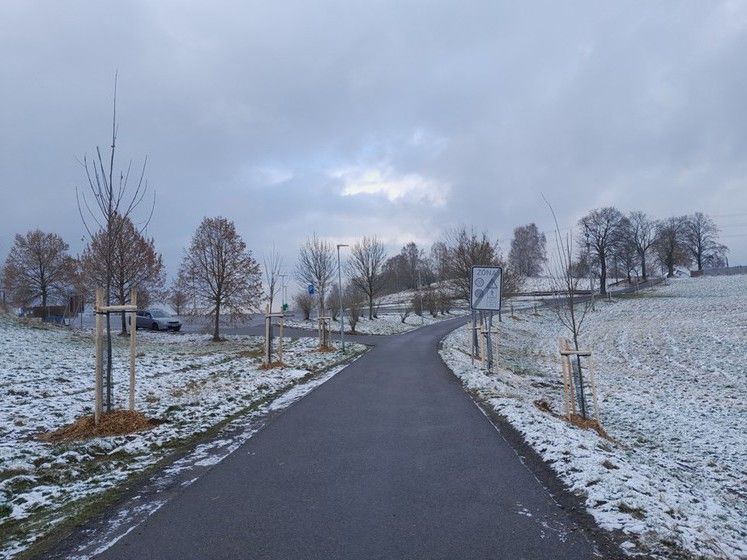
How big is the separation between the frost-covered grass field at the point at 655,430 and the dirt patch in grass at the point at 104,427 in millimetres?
6127

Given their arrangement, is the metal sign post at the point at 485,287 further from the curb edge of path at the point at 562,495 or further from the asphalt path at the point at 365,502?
the asphalt path at the point at 365,502

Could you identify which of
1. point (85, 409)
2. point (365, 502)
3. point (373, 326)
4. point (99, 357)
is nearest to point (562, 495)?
point (365, 502)

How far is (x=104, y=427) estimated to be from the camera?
27.9 feet

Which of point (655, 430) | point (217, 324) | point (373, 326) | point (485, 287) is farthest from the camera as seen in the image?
point (373, 326)

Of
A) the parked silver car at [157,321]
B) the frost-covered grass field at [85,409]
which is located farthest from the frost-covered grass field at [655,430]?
the parked silver car at [157,321]

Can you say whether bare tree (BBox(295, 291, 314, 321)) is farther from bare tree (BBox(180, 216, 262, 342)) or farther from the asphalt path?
the asphalt path

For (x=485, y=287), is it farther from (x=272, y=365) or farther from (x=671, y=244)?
(x=671, y=244)

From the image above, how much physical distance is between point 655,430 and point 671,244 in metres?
93.9

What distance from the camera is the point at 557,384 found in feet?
58.9

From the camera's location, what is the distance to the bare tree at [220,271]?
115 ft

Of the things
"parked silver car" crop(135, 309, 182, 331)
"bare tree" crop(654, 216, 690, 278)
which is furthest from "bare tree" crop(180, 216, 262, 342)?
"bare tree" crop(654, 216, 690, 278)

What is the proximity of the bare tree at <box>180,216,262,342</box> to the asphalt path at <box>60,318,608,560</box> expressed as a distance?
88.2 feet

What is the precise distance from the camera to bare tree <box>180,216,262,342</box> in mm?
35094

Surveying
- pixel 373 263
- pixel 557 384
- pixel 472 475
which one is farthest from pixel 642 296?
pixel 472 475
